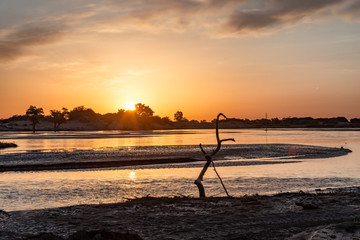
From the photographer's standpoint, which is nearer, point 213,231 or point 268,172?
point 213,231

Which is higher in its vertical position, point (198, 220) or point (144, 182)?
point (198, 220)

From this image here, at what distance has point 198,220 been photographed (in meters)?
14.0

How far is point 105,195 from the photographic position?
22.1 m

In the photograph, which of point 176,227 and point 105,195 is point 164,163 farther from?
point 176,227

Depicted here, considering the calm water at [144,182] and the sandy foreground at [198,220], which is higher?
the sandy foreground at [198,220]

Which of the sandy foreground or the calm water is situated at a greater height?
the sandy foreground

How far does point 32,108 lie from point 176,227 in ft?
655

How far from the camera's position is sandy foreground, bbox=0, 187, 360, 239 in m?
11.7

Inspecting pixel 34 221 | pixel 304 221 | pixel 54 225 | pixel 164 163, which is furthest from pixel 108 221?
pixel 164 163

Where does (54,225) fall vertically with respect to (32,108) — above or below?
below

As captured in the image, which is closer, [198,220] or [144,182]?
[198,220]

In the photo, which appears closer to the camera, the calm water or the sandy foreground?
the sandy foreground

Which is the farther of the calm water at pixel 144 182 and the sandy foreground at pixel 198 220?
the calm water at pixel 144 182

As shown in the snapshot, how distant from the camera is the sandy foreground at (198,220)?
11.7m
